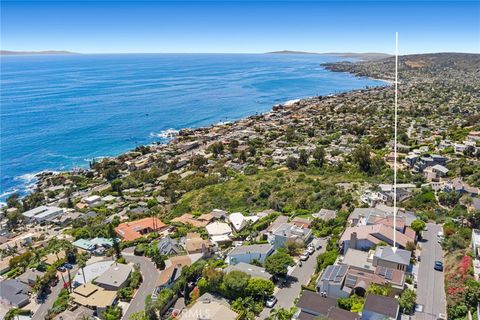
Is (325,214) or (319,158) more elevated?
(319,158)

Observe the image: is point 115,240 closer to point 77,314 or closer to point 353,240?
point 77,314

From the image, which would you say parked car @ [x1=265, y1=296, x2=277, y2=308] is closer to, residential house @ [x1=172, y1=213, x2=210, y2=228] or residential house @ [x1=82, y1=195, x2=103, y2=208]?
residential house @ [x1=172, y1=213, x2=210, y2=228]

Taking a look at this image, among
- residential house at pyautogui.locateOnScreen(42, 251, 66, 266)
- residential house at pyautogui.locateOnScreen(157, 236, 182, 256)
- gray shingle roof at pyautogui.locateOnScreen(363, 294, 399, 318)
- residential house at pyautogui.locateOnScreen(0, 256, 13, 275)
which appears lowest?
residential house at pyautogui.locateOnScreen(0, 256, 13, 275)

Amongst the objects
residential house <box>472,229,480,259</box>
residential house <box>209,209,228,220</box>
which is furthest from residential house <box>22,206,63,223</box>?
residential house <box>472,229,480,259</box>

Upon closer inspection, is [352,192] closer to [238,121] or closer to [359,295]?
[359,295]

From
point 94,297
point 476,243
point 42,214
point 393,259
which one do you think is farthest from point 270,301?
point 42,214

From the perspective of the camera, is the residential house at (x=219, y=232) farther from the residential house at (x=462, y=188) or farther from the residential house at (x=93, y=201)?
the residential house at (x=462, y=188)
